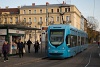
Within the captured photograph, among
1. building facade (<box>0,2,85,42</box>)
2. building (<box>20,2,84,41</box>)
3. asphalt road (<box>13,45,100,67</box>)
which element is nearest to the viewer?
asphalt road (<box>13,45,100,67</box>)

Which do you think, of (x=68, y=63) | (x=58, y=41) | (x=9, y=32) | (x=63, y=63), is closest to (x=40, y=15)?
(x=9, y=32)

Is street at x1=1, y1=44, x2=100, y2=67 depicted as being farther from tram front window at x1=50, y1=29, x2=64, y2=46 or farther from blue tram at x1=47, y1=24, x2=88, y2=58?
tram front window at x1=50, y1=29, x2=64, y2=46

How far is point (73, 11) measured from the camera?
399ft

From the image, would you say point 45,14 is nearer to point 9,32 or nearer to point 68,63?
point 9,32

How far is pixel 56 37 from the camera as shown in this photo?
28.9 meters

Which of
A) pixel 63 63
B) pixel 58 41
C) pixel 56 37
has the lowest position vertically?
pixel 63 63

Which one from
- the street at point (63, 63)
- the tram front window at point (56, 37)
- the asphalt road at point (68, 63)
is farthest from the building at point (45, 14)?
the street at point (63, 63)

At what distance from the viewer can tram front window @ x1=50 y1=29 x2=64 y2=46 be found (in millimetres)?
28797

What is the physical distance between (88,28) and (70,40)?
10412cm

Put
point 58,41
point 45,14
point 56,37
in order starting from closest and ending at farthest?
point 58,41 → point 56,37 → point 45,14

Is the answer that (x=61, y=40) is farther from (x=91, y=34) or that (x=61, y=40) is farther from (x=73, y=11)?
(x=91, y=34)

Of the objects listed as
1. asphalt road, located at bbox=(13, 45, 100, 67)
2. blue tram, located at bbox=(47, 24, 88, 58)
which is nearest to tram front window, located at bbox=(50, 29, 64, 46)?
blue tram, located at bbox=(47, 24, 88, 58)

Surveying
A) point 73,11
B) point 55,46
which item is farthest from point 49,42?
point 73,11

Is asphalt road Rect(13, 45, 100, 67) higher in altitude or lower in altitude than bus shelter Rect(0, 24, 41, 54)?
lower
